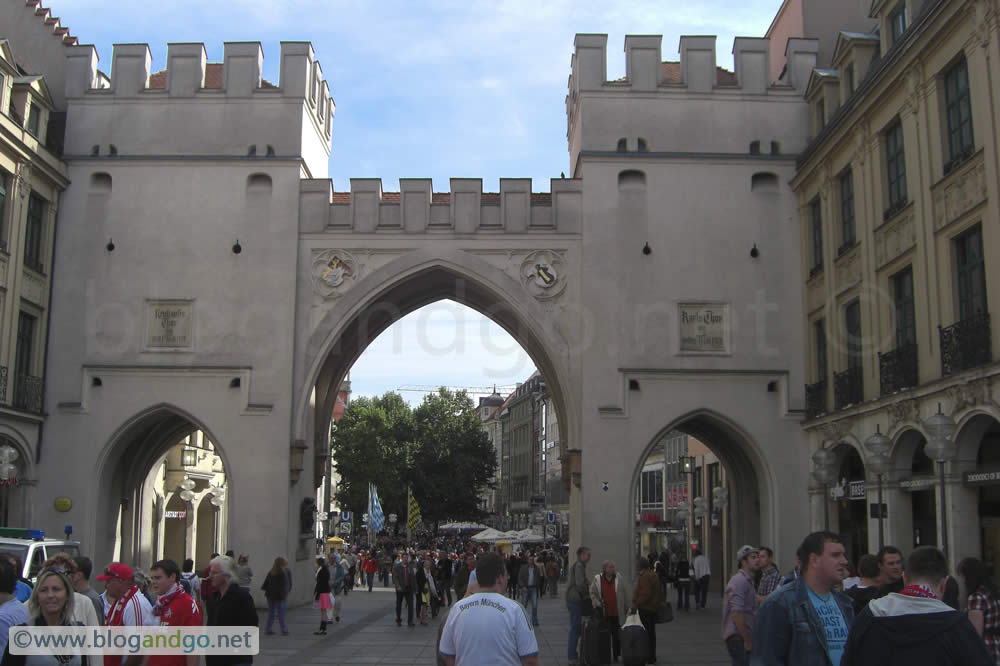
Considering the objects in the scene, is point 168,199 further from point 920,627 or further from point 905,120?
point 920,627

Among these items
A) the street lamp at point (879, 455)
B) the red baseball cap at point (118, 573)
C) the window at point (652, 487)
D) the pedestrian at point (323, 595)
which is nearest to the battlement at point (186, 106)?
the pedestrian at point (323, 595)

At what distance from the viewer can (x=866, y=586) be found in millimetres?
7906

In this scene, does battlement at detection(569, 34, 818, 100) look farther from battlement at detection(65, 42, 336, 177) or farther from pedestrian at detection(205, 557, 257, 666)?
pedestrian at detection(205, 557, 257, 666)

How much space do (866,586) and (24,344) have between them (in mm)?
20514

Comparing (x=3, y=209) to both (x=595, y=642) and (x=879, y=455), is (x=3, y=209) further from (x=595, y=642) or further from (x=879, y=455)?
(x=879, y=455)

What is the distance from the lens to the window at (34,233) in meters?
23.4

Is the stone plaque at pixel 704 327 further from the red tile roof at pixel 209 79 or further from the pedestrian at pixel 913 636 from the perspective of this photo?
the pedestrian at pixel 913 636

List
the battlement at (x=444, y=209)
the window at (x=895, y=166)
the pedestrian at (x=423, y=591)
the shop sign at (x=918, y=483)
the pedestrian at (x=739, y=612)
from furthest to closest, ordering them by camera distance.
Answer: the battlement at (x=444, y=209) < the pedestrian at (x=423, y=591) < the window at (x=895, y=166) < the shop sign at (x=918, y=483) < the pedestrian at (x=739, y=612)

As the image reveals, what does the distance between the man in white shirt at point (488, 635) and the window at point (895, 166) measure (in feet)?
50.3

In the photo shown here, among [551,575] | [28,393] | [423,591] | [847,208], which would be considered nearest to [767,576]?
[423,591]

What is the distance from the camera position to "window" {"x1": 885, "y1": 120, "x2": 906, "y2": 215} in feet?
62.1

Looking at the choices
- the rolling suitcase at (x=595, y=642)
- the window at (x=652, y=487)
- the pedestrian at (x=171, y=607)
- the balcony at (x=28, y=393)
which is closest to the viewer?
the pedestrian at (x=171, y=607)

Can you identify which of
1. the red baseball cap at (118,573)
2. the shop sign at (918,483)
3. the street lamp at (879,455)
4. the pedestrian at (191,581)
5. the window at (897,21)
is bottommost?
the pedestrian at (191,581)

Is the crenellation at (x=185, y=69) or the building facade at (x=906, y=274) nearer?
the building facade at (x=906, y=274)
